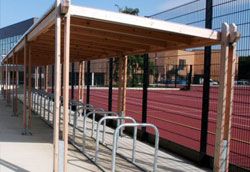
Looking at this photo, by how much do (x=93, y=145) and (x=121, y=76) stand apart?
7.43 feet

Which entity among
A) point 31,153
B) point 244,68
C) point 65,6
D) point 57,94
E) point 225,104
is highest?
point 65,6

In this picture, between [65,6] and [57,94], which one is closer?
[65,6]

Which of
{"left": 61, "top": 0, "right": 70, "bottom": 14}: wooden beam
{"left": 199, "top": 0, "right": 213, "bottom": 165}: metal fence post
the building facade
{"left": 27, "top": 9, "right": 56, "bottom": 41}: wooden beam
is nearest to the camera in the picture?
{"left": 61, "top": 0, "right": 70, "bottom": 14}: wooden beam

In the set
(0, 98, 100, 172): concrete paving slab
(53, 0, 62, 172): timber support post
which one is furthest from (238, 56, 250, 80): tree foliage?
(53, 0, 62, 172): timber support post

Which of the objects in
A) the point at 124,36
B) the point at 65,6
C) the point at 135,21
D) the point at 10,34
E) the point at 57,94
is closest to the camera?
the point at 65,6

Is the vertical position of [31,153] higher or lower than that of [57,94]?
lower

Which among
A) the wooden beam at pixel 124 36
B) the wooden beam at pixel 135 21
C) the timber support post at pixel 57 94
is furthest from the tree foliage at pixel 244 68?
the timber support post at pixel 57 94

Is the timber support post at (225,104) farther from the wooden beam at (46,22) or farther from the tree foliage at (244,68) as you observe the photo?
the wooden beam at (46,22)

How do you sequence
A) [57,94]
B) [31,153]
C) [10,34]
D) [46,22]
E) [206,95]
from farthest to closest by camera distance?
1. [10,34]
2. [31,153]
3. [206,95]
4. [46,22]
5. [57,94]

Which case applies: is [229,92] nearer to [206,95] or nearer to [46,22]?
[206,95]

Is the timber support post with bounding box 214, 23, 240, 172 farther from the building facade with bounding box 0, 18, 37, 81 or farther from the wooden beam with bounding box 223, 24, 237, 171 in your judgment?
the building facade with bounding box 0, 18, 37, 81

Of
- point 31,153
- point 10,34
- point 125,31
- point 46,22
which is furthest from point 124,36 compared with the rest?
point 10,34

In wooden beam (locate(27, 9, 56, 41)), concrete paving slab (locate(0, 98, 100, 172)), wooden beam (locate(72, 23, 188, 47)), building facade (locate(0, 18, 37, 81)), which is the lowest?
concrete paving slab (locate(0, 98, 100, 172))

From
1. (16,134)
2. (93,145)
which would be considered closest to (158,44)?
(93,145)
